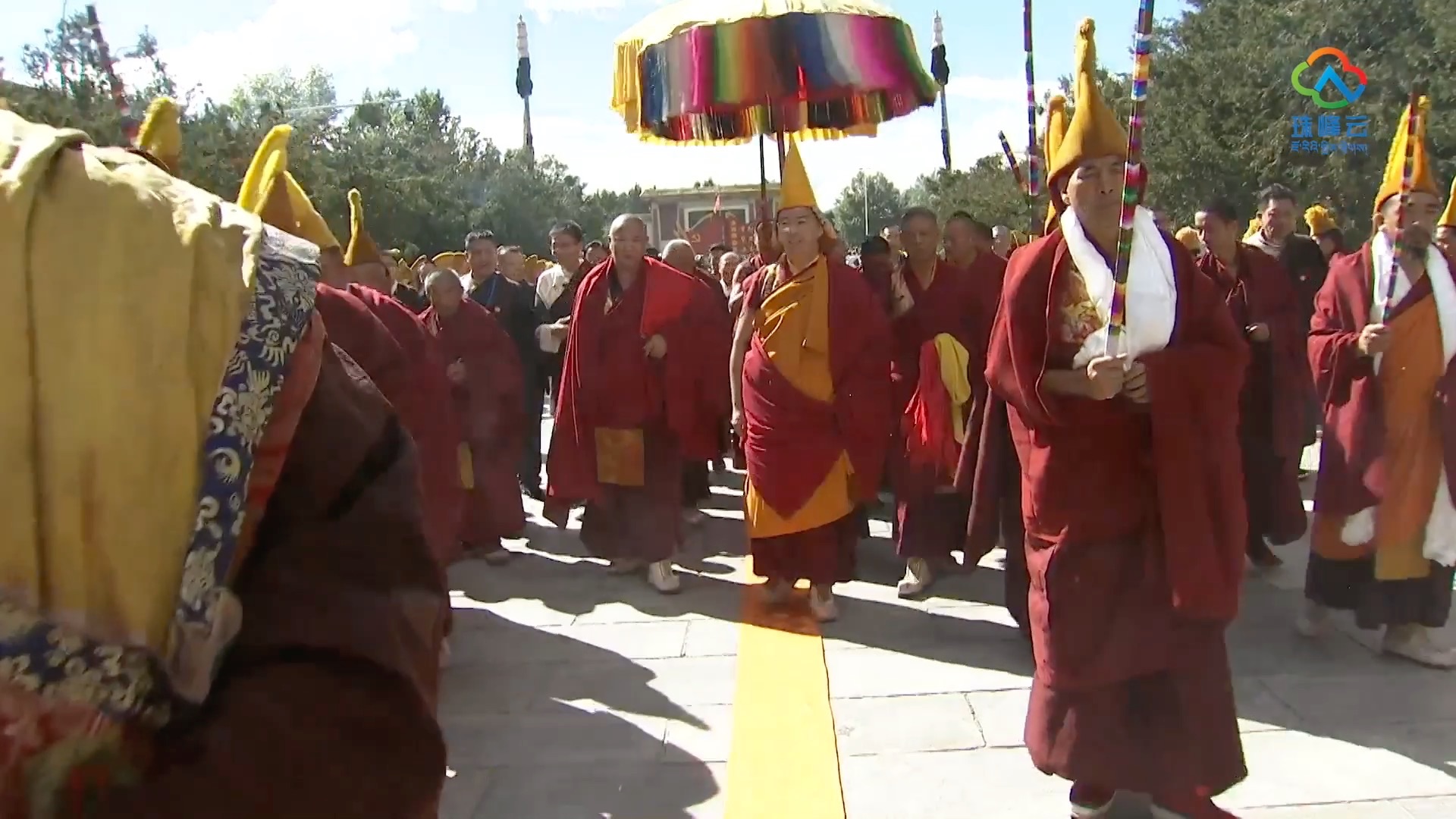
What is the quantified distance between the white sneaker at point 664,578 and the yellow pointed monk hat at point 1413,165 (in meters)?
3.29

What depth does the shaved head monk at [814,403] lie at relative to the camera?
A: 15.7 ft

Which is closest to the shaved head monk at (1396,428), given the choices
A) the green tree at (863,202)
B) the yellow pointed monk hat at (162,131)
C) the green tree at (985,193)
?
the yellow pointed monk hat at (162,131)

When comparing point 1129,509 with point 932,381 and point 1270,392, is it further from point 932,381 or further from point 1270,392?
point 1270,392

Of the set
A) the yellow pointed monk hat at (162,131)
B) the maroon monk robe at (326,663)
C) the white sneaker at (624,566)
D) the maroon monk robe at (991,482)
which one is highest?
the yellow pointed monk hat at (162,131)

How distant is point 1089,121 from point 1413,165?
147 cm

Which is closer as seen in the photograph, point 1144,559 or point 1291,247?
point 1144,559

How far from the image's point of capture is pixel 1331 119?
57.8 feet

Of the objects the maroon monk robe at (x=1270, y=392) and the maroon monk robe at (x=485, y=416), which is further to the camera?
the maroon monk robe at (x=485, y=416)

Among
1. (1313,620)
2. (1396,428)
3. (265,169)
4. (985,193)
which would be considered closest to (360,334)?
(265,169)

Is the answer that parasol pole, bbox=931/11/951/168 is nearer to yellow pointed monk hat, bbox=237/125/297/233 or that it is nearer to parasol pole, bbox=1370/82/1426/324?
parasol pole, bbox=1370/82/1426/324

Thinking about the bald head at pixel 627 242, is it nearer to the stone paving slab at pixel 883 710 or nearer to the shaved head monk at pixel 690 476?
the shaved head monk at pixel 690 476

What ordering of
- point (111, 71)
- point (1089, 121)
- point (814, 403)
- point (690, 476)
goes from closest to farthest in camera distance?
point (111, 71)
point (1089, 121)
point (814, 403)
point (690, 476)

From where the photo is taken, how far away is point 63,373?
0.92 meters

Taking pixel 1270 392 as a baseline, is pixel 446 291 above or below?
above
